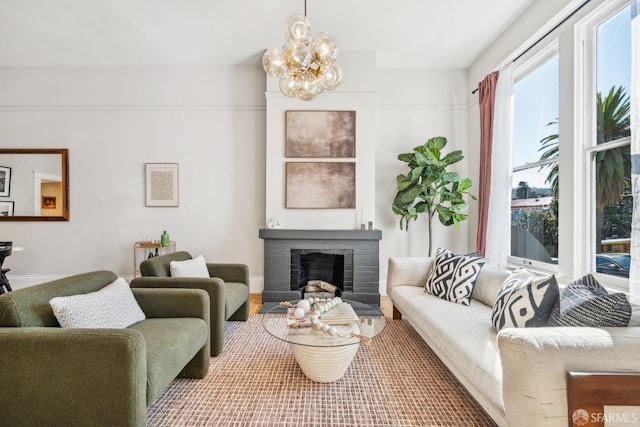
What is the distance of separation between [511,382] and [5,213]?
6.04 metres

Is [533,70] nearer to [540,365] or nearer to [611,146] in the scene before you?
[611,146]

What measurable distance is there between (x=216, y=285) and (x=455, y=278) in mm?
1927

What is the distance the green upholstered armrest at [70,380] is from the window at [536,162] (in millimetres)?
3465

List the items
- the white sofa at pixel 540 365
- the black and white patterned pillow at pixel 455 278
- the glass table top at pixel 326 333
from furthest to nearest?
the black and white patterned pillow at pixel 455 278
the glass table top at pixel 326 333
the white sofa at pixel 540 365

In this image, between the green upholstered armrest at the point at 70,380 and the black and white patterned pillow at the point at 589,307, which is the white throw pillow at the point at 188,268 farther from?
the black and white patterned pillow at the point at 589,307

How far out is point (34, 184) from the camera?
4.53 metres

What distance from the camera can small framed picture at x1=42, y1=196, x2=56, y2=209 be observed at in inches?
178

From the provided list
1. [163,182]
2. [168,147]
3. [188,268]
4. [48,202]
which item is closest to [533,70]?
[188,268]

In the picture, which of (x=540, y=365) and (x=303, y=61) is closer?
(x=540, y=365)

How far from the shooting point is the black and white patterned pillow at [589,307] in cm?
141

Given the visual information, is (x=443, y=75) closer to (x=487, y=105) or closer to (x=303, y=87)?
(x=487, y=105)

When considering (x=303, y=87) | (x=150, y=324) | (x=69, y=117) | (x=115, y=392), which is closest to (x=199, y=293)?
(x=150, y=324)

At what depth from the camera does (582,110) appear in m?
2.64

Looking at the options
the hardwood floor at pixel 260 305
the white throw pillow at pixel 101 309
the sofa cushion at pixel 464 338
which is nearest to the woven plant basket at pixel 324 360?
the sofa cushion at pixel 464 338
